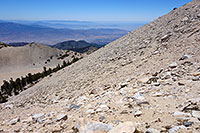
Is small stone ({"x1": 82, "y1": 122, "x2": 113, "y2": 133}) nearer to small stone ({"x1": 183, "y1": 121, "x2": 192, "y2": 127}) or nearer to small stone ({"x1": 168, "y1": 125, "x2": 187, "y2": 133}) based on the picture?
small stone ({"x1": 168, "y1": 125, "x2": 187, "y2": 133})

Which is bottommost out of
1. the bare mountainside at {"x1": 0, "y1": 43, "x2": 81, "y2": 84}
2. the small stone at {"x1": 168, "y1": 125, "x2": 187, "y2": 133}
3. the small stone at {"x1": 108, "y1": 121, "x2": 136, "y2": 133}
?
the bare mountainside at {"x1": 0, "y1": 43, "x2": 81, "y2": 84}

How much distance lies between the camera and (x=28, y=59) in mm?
69500

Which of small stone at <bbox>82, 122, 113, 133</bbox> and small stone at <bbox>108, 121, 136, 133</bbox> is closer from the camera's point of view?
small stone at <bbox>108, 121, 136, 133</bbox>

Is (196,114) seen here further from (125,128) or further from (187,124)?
(125,128)

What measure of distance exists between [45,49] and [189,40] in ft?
243

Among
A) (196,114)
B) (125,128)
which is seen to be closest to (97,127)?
(125,128)

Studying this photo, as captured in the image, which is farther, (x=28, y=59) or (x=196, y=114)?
(x=28, y=59)

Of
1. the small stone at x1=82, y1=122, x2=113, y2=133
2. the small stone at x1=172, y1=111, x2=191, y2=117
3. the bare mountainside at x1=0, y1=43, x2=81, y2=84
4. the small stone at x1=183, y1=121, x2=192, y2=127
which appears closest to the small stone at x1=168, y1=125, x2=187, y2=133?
the small stone at x1=183, y1=121, x2=192, y2=127

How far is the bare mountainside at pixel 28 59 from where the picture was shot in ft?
209

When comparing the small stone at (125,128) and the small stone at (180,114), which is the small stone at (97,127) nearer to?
the small stone at (125,128)

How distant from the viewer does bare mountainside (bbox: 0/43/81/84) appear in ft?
209

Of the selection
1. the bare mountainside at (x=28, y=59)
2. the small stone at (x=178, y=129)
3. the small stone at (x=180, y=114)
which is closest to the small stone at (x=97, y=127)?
the small stone at (x=178, y=129)

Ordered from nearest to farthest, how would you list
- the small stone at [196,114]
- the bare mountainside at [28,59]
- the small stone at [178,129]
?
the small stone at [178,129], the small stone at [196,114], the bare mountainside at [28,59]

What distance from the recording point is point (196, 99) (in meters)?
4.47
